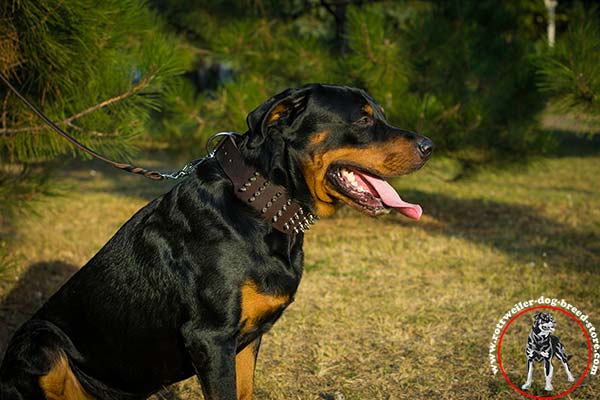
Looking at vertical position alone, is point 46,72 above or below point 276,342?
above

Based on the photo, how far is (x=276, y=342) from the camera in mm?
4203

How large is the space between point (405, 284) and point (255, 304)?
9.64 feet

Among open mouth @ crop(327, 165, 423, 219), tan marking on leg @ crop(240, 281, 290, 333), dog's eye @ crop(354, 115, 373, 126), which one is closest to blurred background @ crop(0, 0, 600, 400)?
tan marking on leg @ crop(240, 281, 290, 333)

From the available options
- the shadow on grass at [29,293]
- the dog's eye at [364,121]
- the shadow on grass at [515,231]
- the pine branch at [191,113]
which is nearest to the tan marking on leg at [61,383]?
the shadow on grass at [29,293]

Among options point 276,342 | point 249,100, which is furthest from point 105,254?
point 249,100

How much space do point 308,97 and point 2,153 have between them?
288 centimetres

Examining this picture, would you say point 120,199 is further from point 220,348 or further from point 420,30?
point 220,348

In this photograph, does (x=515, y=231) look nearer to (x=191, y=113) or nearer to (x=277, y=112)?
(x=191, y=113)

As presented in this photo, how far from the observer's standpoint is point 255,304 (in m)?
2.61

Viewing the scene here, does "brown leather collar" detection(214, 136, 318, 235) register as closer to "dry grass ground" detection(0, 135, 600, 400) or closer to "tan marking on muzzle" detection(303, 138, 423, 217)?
"tan marking on muzzle" detection(303, 138, 423, 217)

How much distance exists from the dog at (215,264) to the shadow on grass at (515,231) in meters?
3.55

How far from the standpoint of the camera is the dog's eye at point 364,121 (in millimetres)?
2930

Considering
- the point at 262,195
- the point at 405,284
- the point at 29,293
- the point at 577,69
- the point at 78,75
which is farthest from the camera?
the point at 405,284

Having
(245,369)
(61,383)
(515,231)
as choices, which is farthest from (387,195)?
(515,231)
